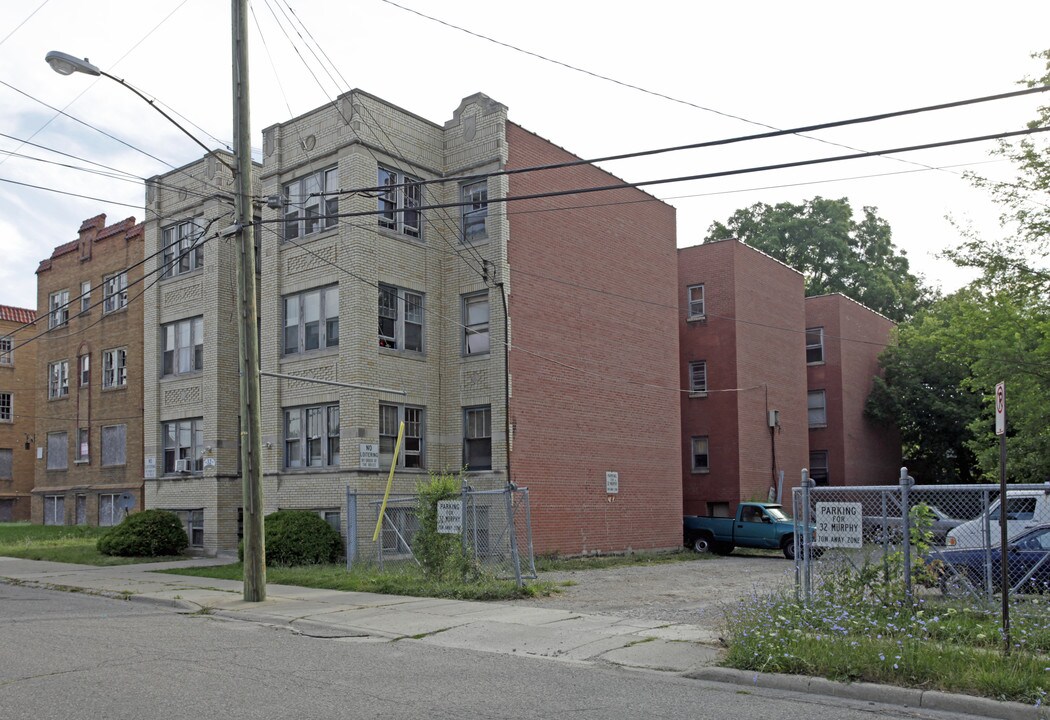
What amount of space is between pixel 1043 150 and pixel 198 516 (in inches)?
946

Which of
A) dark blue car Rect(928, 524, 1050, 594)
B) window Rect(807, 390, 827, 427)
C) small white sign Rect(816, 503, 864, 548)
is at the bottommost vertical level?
dark blue car Rect(928, 524, 1050, 594)

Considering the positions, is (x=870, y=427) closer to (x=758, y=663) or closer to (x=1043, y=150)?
(x=1043, y=150)

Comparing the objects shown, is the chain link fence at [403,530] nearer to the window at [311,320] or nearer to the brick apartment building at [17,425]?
the window at [311,320]

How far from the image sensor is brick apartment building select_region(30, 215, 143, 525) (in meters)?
32.0

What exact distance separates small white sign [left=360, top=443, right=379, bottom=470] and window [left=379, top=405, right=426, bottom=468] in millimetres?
338

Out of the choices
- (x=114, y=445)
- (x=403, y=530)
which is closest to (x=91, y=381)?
(x=114, y=445)

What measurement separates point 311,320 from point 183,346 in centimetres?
568

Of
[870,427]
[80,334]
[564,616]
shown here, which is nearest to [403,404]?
[564,616]

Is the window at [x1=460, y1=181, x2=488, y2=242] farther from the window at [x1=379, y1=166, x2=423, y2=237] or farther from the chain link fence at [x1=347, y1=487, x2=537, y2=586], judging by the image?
the chain link fence at [x1=347, y1=487, x2=537, y2=586]

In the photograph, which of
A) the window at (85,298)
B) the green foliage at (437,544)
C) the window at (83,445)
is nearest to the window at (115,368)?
the window at (83,445)

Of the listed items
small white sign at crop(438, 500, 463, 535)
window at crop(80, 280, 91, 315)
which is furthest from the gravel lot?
window at crop(80, 280, 91, 315)

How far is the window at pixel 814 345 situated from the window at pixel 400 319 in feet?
72.3

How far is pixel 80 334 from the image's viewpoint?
34750 millimetres

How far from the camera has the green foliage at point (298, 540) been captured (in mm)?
21266
